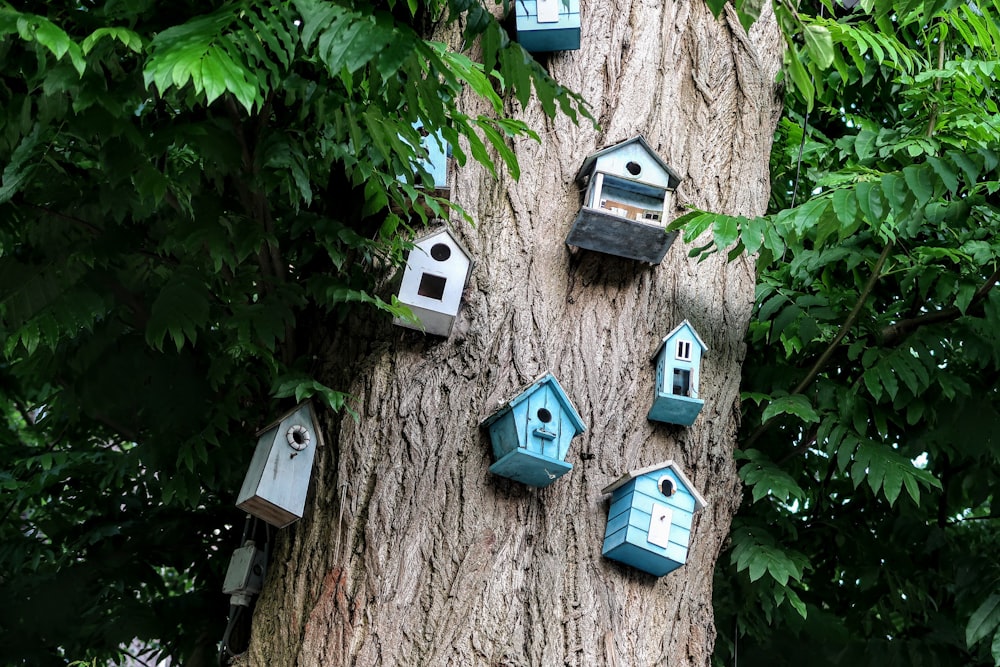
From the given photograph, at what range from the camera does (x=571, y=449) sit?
10.7 feet

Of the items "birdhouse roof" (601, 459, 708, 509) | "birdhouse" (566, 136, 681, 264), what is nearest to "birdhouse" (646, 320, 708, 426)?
"birdhouse roof" (601, 459, 708, 509)

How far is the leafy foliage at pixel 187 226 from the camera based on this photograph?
7.99 ft

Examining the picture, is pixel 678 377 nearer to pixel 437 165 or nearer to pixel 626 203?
pixel 626 203

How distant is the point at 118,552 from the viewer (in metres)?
4.16

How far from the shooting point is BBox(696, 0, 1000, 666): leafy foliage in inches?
136

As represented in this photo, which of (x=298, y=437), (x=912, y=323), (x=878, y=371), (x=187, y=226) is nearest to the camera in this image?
(x=187, y=226)

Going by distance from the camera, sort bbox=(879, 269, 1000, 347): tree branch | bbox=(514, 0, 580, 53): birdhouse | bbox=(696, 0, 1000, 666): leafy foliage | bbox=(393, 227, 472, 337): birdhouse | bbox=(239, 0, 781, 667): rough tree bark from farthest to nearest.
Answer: bbox=(879, 269, 1000, 347): tree branch < bbox=(514, 0, 580, 53): birdhouse < bbox=(696, 0, 1000, 666): leafy foliage < bbox=(393, 227, 472, 337): birdhouse < bbox=(239, 0, 781, 667): rough tree bark

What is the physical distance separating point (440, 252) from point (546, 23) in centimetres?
95

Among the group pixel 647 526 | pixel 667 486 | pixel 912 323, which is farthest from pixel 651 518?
pixel 912 323

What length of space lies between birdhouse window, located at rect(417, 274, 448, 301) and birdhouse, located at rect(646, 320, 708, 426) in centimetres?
75

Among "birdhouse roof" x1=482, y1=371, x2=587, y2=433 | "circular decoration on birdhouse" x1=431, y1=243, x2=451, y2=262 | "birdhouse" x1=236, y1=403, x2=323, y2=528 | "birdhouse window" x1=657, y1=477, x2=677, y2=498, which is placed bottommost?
"birdhouse" x1=236, y1=403, x2=323, y2=528

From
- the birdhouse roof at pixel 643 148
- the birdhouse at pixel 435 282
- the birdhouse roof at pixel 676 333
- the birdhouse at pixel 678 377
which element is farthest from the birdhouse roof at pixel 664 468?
the birdhouse roof at pixel 643 148

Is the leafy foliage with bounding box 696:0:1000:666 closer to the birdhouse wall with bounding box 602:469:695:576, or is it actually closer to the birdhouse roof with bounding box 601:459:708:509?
the birdhouse roof with bounding box 601:459:708:509

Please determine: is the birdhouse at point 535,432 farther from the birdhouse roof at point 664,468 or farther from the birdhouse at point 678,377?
the birdhouse at point 678,377
